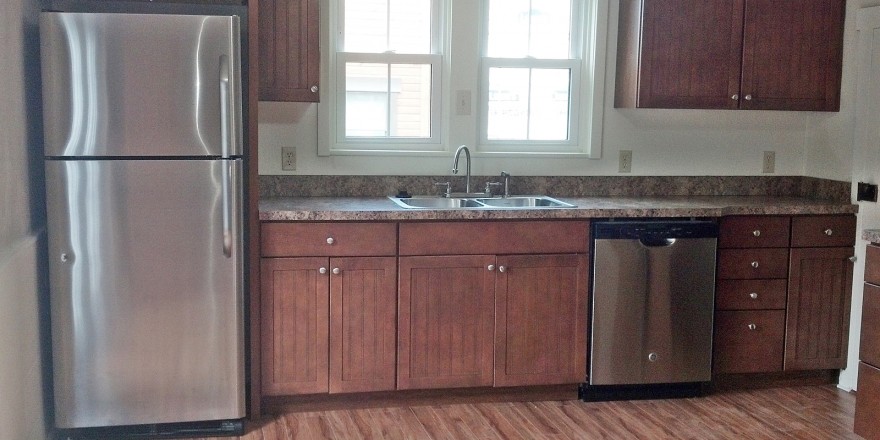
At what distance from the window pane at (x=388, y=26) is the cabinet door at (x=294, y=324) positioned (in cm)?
112

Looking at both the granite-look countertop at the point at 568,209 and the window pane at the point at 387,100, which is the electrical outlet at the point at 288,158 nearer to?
the granite-look countertop at the point at 568,209

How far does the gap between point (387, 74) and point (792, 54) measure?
1.86 m

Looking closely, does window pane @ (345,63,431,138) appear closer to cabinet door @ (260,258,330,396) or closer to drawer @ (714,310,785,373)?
cabinet door @ (260,258,330,396)

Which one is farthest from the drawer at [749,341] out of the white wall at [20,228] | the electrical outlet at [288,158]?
the white wall at [20,228]

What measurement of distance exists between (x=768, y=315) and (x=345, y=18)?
2.29 meters

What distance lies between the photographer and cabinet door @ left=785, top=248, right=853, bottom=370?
4.00 metres

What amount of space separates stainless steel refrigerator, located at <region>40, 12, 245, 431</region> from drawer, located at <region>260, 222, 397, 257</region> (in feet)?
0.65

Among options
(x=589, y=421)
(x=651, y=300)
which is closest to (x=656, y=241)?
(x=651, y=300)

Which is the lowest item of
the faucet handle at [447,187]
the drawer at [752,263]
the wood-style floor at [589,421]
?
the wood-style floor at [589,421]

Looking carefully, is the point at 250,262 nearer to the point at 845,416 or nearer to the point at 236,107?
the point at 236,107

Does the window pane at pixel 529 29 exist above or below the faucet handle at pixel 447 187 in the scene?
above

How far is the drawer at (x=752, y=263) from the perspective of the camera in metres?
3.91

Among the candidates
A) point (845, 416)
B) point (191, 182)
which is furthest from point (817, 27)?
point (191, 182)

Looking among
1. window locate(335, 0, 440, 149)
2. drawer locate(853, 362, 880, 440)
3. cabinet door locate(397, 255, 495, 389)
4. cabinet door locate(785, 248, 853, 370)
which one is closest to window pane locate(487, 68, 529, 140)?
window locate(335, 0, 440, 149)
